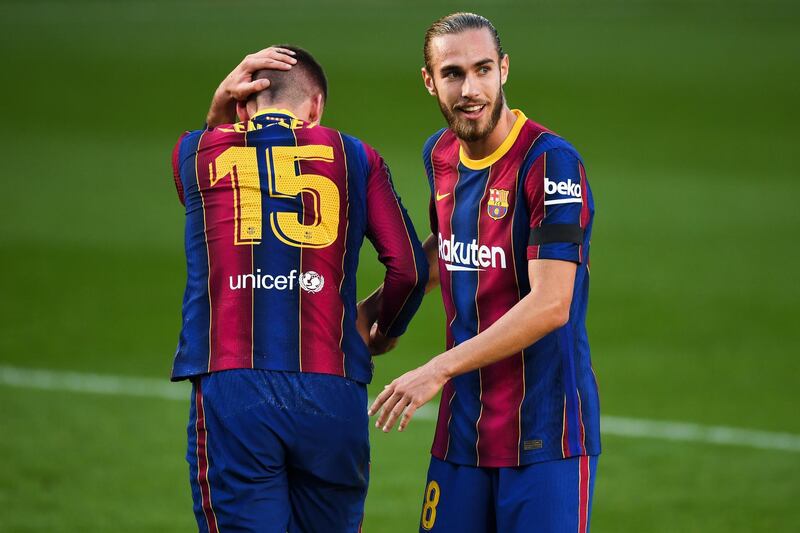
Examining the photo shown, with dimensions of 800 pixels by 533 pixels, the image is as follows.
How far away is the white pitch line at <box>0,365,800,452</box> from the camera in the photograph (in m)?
8.28

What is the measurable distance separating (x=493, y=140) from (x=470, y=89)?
0.69 ft

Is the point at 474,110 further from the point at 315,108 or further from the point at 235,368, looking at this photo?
the point at 235,368

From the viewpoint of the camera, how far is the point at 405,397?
13.0ft

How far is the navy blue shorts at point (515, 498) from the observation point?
4.34m

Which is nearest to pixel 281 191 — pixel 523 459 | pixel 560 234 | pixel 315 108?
pixel 315 108

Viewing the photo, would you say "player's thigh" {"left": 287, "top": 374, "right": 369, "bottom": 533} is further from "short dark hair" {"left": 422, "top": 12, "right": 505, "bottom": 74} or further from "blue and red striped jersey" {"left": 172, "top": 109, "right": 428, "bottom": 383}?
"short dark hair" {"left": 422, "top": 12, "right": 505, "bottom": 74}

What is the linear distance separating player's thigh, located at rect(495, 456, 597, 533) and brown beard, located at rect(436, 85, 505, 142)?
3.80 ft

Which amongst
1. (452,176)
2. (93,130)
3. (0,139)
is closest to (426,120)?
(93,130)

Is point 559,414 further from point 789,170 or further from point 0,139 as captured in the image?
point 0,139

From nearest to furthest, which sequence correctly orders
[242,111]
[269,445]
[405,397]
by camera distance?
[405,397] → [269,445] → [242,111]

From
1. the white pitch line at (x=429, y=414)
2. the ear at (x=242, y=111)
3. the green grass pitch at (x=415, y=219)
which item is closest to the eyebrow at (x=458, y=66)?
the ear at (x=242, y=111)

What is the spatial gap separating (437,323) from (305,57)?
6.28 metres

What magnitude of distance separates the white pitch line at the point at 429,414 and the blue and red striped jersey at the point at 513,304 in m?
4.06

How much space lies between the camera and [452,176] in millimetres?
4648
